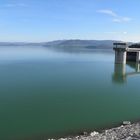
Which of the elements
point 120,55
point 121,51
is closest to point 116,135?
point 121,51

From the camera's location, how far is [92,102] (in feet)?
64.6

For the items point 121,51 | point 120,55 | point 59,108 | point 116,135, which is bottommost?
point 59,108

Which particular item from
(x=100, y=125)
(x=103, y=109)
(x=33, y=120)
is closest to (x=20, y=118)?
(x=33, y=120)

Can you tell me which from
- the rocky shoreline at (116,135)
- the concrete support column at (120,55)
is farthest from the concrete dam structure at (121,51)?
the rocky shoreline at (116,135)

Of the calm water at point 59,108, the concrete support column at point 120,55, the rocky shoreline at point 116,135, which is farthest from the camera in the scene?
the concrete support column at point 120,55

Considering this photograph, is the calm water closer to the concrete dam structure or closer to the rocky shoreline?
the rocky shoreline

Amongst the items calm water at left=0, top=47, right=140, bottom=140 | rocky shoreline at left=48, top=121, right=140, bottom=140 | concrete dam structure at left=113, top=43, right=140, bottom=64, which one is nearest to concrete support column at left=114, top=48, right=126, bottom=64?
concrete dam structure at left=113, top=43, right=140, bottom=64

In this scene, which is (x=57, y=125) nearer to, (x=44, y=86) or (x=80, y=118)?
(x=80, y=118)

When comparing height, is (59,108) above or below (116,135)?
below

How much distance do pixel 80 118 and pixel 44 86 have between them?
10.4 m

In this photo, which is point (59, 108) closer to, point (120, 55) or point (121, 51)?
point (121, 51)

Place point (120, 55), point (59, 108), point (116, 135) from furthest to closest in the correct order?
point (120, 55)
point (59, 108)
point (116, 135)

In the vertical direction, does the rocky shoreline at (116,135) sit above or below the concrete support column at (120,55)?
below

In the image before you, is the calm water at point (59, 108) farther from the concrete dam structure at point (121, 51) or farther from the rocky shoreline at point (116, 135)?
the concrete dam structure at point (121, 51)
